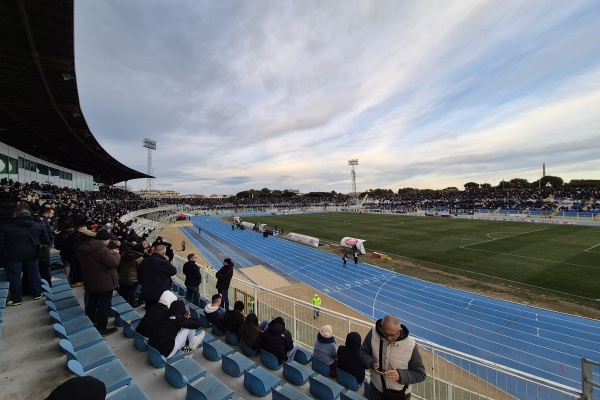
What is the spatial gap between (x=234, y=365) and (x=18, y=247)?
4.57 meters

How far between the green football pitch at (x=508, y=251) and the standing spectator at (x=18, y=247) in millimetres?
21380

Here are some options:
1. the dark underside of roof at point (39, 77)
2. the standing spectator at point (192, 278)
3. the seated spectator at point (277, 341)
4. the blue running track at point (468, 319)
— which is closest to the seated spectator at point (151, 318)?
the seated spectator at point (277, 341)

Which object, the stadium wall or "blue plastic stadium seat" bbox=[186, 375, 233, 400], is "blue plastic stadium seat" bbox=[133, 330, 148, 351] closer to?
"blue plastic stadium seat" bbox=[186, 375, 233, 400]

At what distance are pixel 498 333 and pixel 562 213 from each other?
46966 millimetres

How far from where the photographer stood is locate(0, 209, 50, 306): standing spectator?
15.9 feet

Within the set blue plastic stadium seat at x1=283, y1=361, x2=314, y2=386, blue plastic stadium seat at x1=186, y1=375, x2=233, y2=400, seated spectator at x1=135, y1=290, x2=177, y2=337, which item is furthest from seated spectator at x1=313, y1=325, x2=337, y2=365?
seated spectator at x1=135, y1=290, x2=177, y2=337

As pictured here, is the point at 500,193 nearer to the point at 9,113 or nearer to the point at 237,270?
the point at 237,270

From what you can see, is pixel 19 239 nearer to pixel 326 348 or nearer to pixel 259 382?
pixel 259 382

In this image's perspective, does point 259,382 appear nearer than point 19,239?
Yes

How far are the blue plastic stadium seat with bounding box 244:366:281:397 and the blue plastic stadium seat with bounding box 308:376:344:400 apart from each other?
0.53 m

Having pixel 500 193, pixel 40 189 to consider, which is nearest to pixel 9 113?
pixel 40 189

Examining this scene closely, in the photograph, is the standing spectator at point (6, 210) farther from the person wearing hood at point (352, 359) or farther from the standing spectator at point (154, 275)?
the person wearing hood at point (352, 359)

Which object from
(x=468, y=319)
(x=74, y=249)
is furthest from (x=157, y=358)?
(x=468, y=319)

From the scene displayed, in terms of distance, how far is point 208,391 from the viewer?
11.4ft
